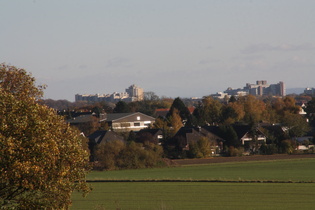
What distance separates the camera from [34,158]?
16109mm

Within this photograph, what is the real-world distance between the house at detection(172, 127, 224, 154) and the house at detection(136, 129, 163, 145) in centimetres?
316

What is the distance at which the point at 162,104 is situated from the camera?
15838 centimetres

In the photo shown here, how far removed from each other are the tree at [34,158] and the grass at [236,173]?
28.5m

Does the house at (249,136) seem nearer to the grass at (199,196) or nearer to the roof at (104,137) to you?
the roof at (104,137)

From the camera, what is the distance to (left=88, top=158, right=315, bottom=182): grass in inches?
1877

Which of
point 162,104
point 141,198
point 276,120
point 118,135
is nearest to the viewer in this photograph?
point 141,198

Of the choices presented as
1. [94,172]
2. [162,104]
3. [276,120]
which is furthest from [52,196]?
[162,104]

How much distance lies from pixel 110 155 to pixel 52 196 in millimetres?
47878

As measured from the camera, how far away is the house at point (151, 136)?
8331 centimetres

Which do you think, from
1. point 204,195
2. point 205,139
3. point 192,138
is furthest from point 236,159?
point 204,195

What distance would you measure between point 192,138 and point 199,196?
166 ft

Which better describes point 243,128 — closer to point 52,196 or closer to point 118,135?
point 118,135

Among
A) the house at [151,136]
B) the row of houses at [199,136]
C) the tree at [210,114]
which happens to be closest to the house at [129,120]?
the row of houses at [199,136]

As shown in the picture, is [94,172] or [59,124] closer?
[59,124]
